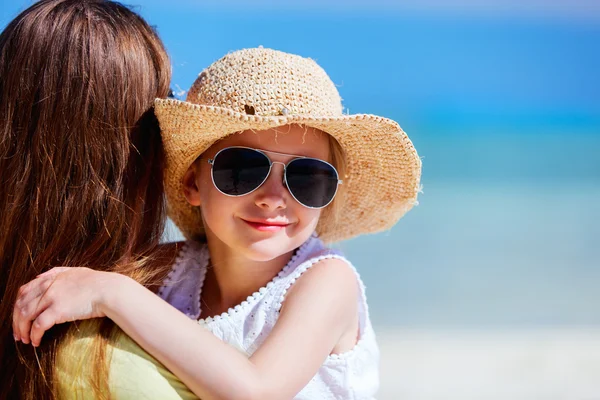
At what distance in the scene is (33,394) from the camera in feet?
6.27

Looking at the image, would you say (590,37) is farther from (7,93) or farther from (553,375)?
(7,93)

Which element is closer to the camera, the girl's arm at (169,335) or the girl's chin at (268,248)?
the girl's arm at (169,335)

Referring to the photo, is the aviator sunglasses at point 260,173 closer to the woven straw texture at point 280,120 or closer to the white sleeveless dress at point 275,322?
→ the woven straw texture at point 280,120

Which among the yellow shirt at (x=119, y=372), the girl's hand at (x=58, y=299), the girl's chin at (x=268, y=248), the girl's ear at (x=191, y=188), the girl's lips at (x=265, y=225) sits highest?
the girl's ear at (x=191, y=188)

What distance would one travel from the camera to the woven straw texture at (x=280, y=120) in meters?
2.34

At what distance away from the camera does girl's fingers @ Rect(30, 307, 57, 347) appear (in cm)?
187

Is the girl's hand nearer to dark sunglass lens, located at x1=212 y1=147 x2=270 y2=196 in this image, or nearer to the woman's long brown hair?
the woman's long brown hair

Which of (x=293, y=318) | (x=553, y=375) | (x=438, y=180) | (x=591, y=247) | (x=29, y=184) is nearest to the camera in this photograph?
(x=29, y=184)

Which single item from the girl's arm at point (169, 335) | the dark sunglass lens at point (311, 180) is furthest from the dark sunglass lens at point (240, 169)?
the girl's arm at point (169, 335)

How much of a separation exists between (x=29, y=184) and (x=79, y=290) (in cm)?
40

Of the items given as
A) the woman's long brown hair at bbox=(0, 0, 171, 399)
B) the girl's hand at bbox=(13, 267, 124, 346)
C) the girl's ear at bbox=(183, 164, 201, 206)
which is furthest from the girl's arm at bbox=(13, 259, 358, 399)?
the girl's ear at bbox=(183, 164, 201, 206)

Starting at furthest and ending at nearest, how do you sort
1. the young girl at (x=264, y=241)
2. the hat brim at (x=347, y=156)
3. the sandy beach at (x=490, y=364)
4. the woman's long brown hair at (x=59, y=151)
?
the sandy beach at (x=490, y=364)
the hat brim at (x=347, y=156)
the woman's long brown hair at (x=59, y=151)
the young girl at (x=264, y=241)

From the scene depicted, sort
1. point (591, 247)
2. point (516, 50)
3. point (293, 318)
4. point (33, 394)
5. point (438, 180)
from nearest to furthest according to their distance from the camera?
point (33, 394) < point (293, 318) < point (591, 247) < point (438, 180) < point (516, 50)

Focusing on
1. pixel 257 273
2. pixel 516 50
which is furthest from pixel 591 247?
pixel 516 50
